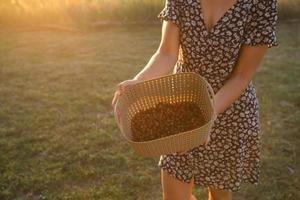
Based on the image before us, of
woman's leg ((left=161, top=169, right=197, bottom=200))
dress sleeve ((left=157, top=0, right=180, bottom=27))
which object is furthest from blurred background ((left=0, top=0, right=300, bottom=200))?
dress sleeve ((left=157, top=0, right=180, bottom=27))

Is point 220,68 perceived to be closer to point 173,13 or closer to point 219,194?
point 173,13

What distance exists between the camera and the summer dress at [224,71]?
2.12 m

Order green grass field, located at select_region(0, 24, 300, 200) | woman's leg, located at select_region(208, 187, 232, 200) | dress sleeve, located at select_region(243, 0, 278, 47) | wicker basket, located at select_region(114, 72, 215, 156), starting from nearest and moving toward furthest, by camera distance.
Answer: wicker basket, located at select_region(114, 72, 215, 156) → dress sleeve, located at select_region(243, 0, 278, 47) → woman's leg, located at select_region(208, 187, 232, 200) → green grass field, located at select_region(0, 24, 300, 200)

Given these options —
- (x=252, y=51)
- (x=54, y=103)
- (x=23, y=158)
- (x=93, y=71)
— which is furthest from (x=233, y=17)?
(x=93, y=71)

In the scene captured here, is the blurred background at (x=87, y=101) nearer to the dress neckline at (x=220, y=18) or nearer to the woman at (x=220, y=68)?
the woman at (x=220, y=68)

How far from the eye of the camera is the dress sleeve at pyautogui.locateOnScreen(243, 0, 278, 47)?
6.79 ft

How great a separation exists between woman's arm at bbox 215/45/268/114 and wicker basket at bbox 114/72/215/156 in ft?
0.25

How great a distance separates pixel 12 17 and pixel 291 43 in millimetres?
5711

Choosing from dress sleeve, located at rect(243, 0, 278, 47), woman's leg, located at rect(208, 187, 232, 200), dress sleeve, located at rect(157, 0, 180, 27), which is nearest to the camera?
dress sleeve, located at rect(243, 0, 278, 47)

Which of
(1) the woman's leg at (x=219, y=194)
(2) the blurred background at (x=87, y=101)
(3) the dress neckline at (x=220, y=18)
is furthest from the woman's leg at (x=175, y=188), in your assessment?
(2) the blurred background at (x=87, y=101)

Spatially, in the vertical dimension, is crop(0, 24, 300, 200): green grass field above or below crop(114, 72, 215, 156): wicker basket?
below

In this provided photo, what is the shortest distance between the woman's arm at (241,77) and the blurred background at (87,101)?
177cm

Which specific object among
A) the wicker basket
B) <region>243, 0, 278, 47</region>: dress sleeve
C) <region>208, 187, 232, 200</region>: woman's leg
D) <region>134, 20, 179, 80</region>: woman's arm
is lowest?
<region>208, 187, 232, 200</region>: woman's leg

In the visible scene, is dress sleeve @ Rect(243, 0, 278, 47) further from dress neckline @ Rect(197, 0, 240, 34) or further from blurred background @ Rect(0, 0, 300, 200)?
blurred background @ Rect(0, 0, 300, 200)
